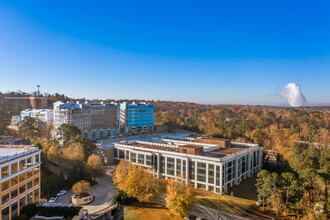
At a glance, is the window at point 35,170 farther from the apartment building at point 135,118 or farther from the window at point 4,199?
the apartment building at point 135,118

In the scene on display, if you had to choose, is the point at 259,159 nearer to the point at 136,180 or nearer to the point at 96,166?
the point at 136,180

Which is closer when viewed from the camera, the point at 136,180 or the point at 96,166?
the point at 136,180

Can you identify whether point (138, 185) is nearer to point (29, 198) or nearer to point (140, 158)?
point (140, 158)

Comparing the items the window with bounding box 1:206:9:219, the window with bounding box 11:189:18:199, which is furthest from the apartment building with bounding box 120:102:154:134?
the window with bounding box 1:206:9:219

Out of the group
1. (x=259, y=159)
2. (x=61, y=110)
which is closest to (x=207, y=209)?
(x=259, y=159)

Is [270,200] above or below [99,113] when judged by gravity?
below

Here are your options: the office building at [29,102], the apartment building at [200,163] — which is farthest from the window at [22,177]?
the office building at [29,102]
